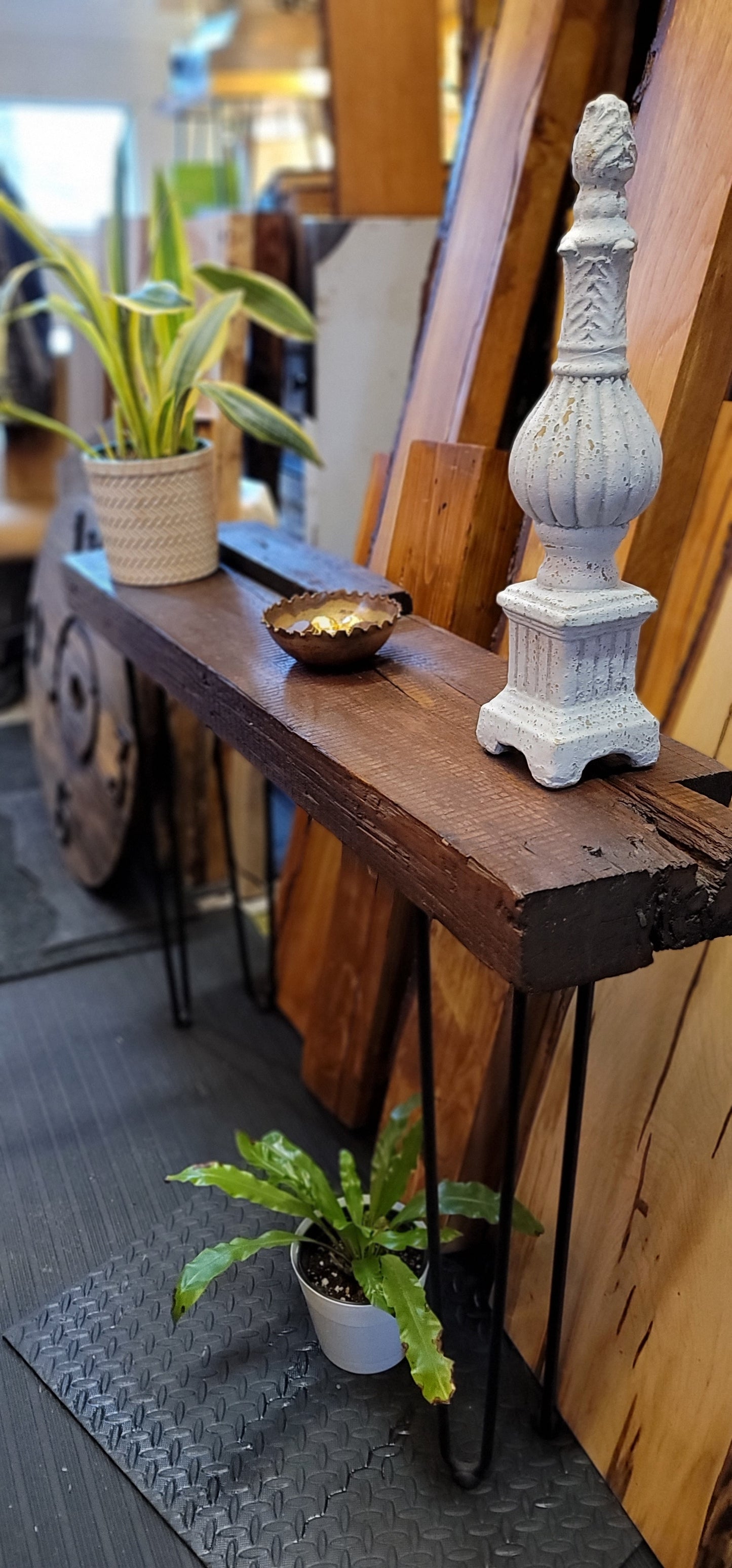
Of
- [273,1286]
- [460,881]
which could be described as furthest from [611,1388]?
[460,881]

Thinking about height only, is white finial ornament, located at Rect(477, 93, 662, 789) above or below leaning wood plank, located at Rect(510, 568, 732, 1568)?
above

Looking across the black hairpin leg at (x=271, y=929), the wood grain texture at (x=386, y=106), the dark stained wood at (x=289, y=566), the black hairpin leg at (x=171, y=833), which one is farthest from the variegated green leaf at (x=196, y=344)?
the wood grain texture at (x=386, y=106)

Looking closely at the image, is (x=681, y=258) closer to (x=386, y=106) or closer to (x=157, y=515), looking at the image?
(x=157, y=515)

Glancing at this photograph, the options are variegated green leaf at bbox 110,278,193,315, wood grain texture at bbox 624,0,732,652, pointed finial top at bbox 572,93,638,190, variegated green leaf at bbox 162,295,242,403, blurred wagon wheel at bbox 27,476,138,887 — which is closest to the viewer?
pointed finial top at bbox 572,93,638,190

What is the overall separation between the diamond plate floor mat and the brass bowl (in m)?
0.84

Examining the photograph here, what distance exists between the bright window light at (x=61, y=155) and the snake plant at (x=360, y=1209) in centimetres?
498

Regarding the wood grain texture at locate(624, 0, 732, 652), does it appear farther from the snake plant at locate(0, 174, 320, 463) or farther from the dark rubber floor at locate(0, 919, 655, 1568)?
the dark rubber floor at locate(0, 919, 655, 1568)

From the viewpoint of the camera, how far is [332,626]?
1264 millimetres

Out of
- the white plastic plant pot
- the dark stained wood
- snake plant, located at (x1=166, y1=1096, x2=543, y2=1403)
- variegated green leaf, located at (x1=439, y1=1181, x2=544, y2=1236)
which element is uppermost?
the dark stained wood

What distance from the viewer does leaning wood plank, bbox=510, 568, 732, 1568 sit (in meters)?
1.10

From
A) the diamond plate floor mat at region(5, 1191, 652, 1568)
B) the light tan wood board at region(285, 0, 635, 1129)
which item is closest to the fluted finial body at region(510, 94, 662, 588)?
the light tan wood board at region(285, 0, 635, 1129)

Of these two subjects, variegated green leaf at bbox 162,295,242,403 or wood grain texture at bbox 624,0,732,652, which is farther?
variegated green leaf at bbox 162,295,242,403

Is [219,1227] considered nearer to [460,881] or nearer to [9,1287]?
[9,1287]

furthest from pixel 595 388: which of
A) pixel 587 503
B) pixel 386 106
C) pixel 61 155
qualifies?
pixel 61 155
